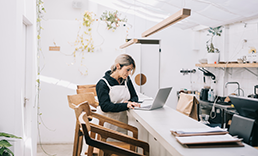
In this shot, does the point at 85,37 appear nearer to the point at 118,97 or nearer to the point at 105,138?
the point at 118,97

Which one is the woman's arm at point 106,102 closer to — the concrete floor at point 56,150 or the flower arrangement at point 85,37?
the concrete floor at point 56,150

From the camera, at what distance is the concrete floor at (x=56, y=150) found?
4.20 m

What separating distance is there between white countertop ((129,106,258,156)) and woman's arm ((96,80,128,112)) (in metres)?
0.16

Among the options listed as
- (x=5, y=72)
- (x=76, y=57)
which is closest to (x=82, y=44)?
(x=76, y=57)

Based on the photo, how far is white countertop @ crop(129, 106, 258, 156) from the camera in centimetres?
119

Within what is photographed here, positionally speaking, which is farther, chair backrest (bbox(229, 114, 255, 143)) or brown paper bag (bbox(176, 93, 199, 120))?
brown paper bag (bbox(176, 93, 199, 120))

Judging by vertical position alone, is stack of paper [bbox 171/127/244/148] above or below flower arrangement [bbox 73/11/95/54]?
below

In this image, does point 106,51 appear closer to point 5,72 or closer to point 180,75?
point 180,75

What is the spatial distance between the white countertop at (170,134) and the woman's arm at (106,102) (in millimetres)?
158

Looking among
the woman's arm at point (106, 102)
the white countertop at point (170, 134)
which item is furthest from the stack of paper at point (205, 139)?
the woman's arm at point (106, 102)

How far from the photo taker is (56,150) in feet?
14.5

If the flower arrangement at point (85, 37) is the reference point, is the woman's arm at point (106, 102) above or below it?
below

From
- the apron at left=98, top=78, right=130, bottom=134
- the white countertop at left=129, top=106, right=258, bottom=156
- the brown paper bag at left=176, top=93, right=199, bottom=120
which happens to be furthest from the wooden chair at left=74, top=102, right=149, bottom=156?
the brown paper bag at left=176, top=93, right=199, bottom=120

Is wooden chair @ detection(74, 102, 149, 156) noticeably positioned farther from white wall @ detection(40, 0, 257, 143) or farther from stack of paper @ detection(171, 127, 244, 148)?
white wall @ detection(40, 0, 257, 143)
